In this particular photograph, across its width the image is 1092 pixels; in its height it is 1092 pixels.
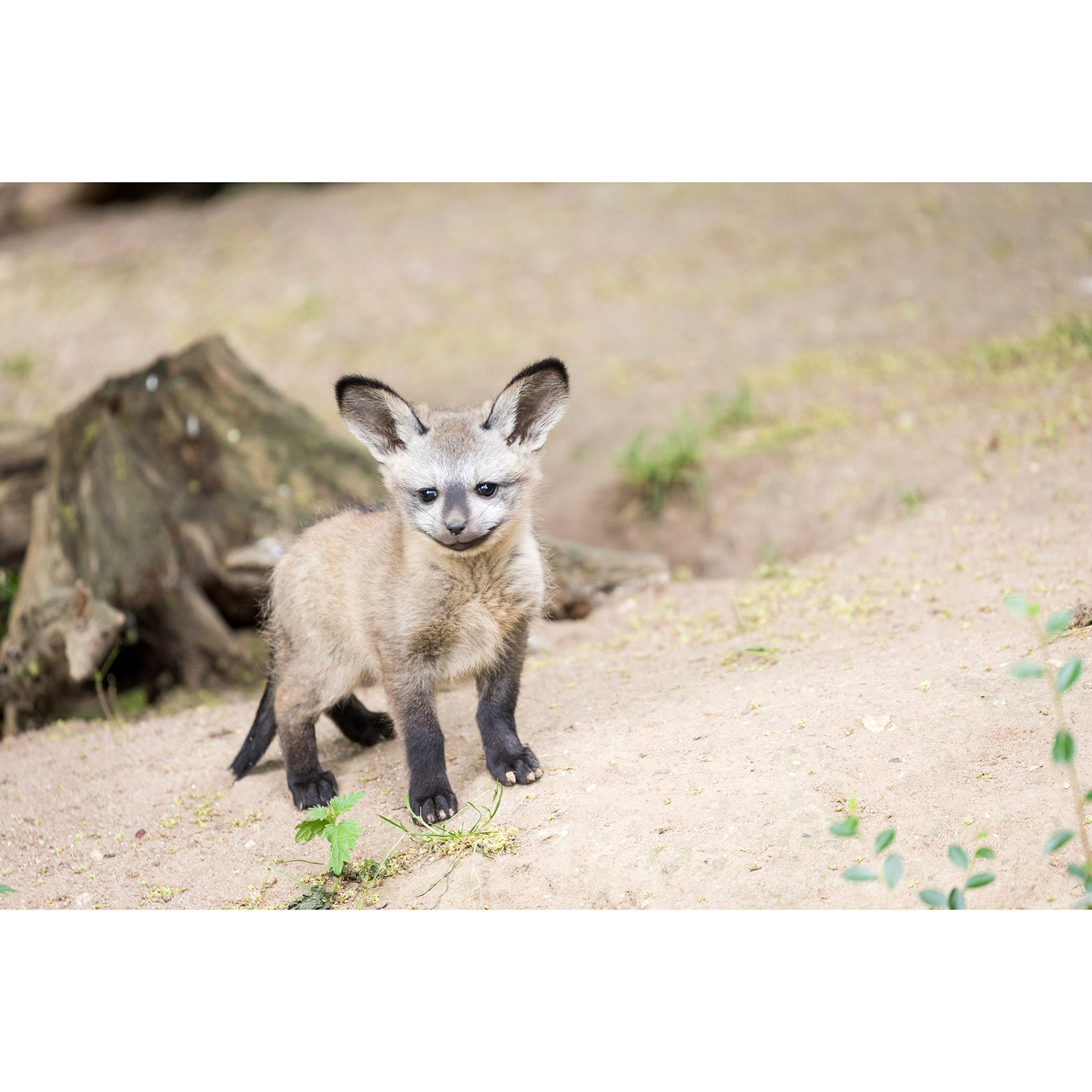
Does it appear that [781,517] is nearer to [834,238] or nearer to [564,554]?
[564,554]

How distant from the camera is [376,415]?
3.96 meters

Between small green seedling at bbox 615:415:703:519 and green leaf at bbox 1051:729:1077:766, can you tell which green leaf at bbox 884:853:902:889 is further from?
small green seedling at bbox 615:415:703:519

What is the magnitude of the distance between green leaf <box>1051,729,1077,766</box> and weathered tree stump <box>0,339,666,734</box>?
3371mm

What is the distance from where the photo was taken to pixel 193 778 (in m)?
4.32

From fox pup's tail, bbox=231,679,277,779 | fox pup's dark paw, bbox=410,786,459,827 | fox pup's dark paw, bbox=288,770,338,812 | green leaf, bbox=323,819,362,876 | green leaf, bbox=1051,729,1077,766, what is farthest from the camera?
fox pup's tail, bbox=231,679,277,779

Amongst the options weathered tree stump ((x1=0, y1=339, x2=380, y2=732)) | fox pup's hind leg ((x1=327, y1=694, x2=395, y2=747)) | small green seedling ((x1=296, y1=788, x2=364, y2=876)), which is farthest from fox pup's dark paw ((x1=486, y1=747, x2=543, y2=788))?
weathered tree stump ((x1=0, y1=339, x2=380, y2=732))

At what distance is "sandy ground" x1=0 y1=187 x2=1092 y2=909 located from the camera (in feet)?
10.9

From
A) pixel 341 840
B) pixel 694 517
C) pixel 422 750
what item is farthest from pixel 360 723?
pixel 694 517

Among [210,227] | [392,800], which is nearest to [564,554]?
[392,800]

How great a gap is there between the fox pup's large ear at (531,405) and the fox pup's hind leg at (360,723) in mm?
1496

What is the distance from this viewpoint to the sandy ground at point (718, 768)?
3141 millimetres

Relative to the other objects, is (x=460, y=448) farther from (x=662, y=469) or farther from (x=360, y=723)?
(x=662, y=469)

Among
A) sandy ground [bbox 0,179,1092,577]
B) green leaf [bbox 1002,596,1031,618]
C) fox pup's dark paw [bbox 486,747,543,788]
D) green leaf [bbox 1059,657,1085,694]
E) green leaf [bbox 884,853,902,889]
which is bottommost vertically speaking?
fox pup's dark paw [bbox 486,747,543,788]

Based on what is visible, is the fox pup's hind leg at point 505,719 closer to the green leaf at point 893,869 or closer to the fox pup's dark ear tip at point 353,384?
the fox pup's dark ear tip at point 353,384
